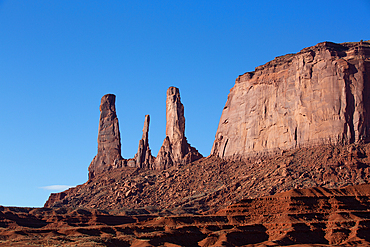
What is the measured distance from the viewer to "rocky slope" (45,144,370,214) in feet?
390

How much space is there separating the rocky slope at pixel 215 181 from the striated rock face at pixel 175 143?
9.51ft

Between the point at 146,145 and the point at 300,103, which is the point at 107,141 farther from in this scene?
the point at 300,103

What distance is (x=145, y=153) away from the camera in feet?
528

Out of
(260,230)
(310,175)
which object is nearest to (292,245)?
(260,230)

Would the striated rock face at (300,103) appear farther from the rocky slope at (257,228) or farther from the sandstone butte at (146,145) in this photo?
the rocky slope at (257,228)

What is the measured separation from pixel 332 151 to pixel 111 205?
50.8m

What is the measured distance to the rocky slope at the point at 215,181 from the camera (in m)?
119

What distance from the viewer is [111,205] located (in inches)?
5527

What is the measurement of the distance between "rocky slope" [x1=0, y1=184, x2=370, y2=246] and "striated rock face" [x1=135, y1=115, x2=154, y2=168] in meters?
52.4

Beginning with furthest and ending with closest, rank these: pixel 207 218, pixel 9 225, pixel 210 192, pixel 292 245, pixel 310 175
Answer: pixel 210 192 < pixel 310 175 < pixel 9 225 < pixel 207 218 < pixel 292 245

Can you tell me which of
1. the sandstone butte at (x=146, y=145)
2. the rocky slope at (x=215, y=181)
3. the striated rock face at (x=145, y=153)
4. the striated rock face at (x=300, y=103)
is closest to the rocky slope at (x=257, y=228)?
the rocky slope at (x=215, y=181)

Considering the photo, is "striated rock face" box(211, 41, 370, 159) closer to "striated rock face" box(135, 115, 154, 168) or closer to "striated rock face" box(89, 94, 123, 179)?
"striated rock face" box(135, 115, 154, 168)

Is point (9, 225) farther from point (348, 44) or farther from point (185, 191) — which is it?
point (348, 44)

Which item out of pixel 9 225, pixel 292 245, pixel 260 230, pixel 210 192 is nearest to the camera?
pixel 292 245
